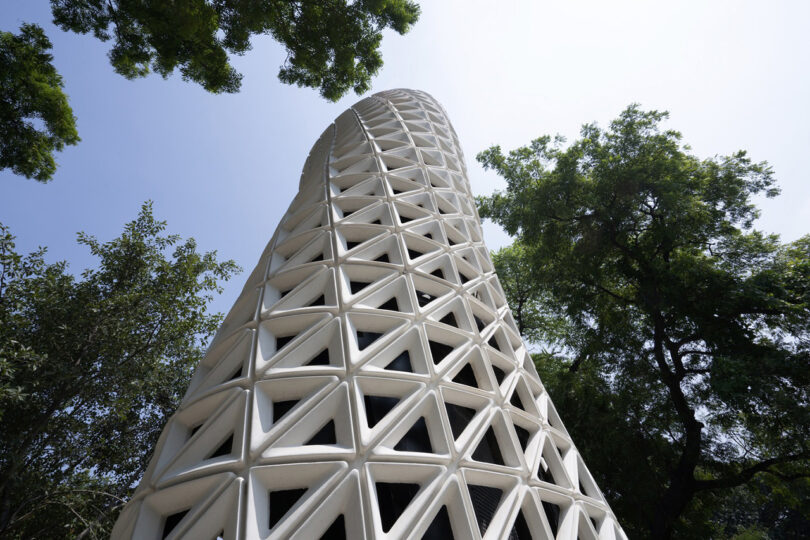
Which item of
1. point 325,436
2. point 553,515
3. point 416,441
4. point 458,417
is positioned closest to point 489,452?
point 458,417

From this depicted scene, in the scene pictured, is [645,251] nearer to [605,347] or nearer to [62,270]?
[605,347]

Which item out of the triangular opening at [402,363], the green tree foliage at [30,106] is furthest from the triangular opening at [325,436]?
the green tree foliage at [30,106]

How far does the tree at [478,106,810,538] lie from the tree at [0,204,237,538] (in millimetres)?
14458

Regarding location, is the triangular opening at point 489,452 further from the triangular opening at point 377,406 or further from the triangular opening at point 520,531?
the triangular opening at point 377,406

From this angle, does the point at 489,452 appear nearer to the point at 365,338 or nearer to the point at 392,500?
the point at 392,500

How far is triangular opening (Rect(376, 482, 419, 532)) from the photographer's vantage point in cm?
487

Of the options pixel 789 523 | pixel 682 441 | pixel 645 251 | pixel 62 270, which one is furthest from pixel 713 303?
pixel 789 523

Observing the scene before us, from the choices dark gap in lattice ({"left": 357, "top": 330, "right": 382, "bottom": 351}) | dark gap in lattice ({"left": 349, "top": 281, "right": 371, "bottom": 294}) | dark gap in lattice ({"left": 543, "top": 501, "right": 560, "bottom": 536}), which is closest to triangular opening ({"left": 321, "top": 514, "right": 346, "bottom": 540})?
dark gap in lattice ({"left": 357, "top": 330, "right": 382, "bottom": 351})

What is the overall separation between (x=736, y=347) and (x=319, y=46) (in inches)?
543

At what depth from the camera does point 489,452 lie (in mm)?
6207

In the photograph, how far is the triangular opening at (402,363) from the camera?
6.74 m

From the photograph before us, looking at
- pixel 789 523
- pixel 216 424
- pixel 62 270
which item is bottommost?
Result: pixel 789 523

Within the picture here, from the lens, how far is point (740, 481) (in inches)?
437

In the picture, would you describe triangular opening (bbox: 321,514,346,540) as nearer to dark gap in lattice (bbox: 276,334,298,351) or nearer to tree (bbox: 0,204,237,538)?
dark gap in lattice (bbox: 276,334,298,351)
